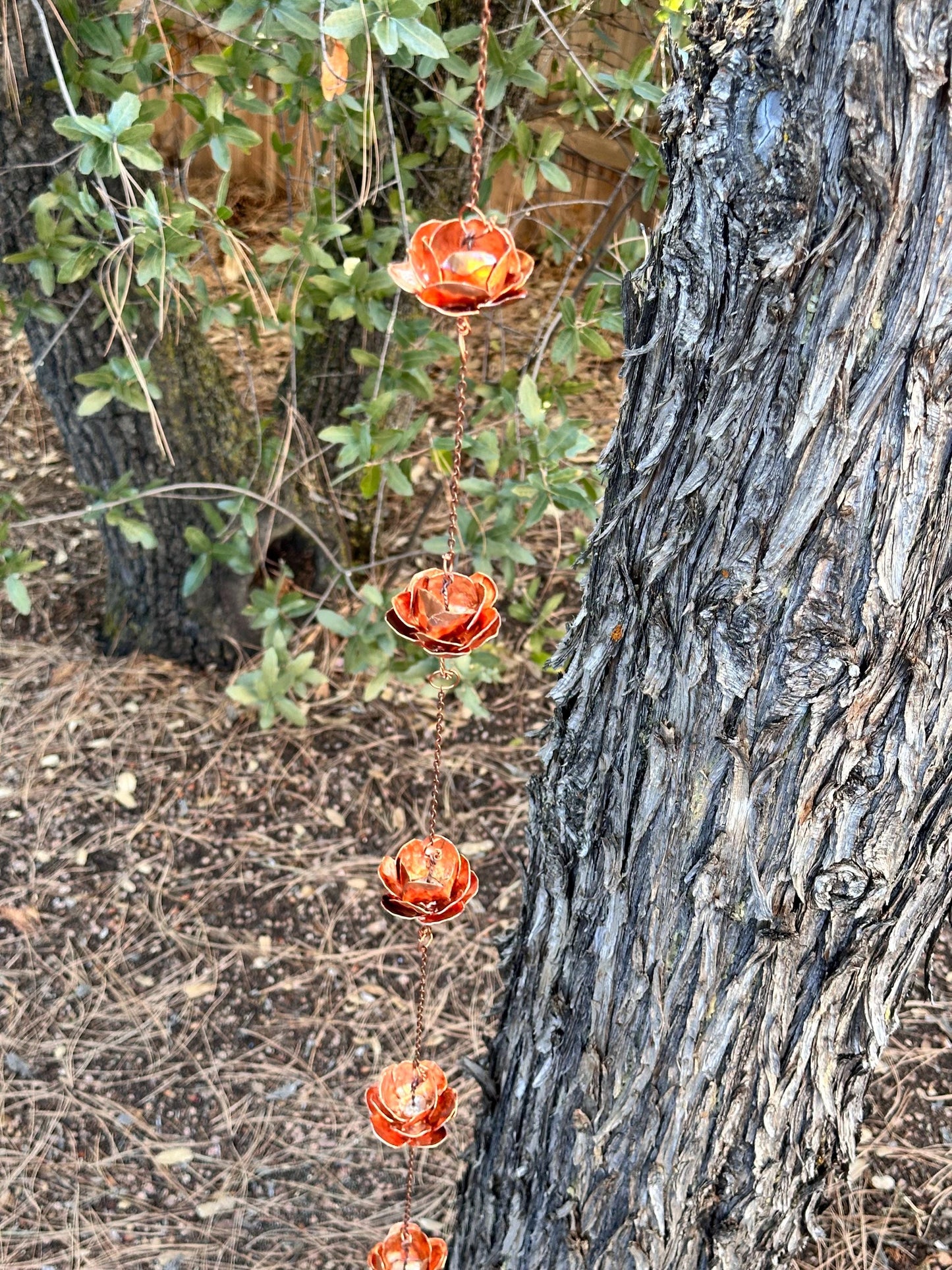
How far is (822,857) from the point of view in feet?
3.13

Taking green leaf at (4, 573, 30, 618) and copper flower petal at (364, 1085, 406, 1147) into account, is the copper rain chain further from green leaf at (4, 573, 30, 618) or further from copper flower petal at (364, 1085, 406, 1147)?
green leaf at (4, 573, 30, 618)

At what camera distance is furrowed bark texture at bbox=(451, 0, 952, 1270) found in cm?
75

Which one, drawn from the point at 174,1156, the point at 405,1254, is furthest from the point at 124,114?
the point at 174,1156

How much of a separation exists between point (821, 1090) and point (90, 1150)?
1.51 m

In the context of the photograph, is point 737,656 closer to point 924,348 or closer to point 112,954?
point 924,348

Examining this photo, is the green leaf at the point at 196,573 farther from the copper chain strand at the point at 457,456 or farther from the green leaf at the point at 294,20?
the copper chain strand at the point at 457,456

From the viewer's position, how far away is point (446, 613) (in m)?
1.06

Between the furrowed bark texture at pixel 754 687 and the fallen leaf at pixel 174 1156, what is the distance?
984 millimetres

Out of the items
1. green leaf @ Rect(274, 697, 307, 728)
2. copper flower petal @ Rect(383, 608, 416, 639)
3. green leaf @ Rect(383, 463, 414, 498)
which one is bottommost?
green leaf @ Rect(274, 697, 307, 728)

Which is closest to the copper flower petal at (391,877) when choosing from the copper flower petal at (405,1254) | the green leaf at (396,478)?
the copper flower petal at (405,1254)

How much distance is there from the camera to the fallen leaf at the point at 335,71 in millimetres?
1347

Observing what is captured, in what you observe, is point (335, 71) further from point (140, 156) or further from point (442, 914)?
point (442, 914)

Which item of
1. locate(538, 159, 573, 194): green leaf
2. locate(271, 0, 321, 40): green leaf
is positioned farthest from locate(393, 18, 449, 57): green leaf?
locate(538, 159, 573, 194): green leaf

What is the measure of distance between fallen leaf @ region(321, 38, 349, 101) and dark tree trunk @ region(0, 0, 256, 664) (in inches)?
31.4
